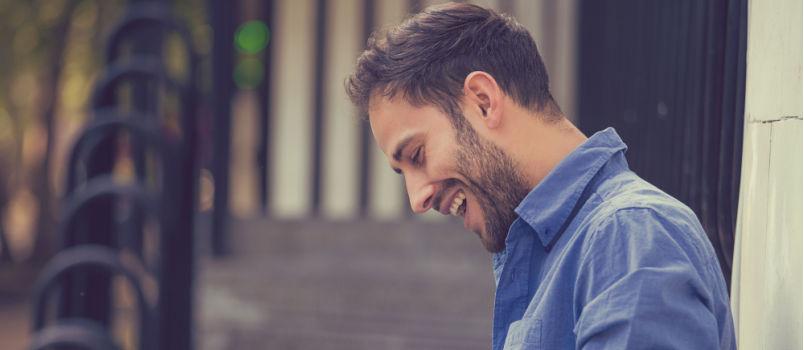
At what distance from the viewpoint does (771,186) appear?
1.94m

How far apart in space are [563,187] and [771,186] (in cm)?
44

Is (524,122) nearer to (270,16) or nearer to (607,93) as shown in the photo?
(607,93)

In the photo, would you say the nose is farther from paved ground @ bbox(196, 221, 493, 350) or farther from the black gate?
paved ground @ bbox(196, 221, 493, 350)

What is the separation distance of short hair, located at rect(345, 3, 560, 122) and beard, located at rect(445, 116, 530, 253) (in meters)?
0.06

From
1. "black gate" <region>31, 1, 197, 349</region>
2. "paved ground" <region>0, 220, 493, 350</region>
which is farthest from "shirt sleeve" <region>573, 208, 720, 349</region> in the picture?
"paved ground" <region>0, 220, 493, 350</region>

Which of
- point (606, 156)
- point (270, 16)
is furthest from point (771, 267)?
point (270, 16)

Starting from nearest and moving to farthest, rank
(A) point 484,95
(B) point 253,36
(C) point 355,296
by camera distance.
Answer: (A) point 484,95, (C) point 355,296, (B) point 253,36

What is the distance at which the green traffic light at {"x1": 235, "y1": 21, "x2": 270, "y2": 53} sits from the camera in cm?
727

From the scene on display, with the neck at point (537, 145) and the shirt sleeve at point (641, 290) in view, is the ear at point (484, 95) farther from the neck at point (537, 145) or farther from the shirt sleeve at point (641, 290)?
the shirt sleeve at point (641, 290)

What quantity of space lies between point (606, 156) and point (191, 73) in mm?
3060

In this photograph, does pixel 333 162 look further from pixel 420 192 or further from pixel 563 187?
pixel 563 187

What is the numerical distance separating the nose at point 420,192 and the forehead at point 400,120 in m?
0.07

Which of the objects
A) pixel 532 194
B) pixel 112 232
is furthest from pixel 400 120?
pixel 112 232

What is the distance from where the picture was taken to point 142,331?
4.17 metres
